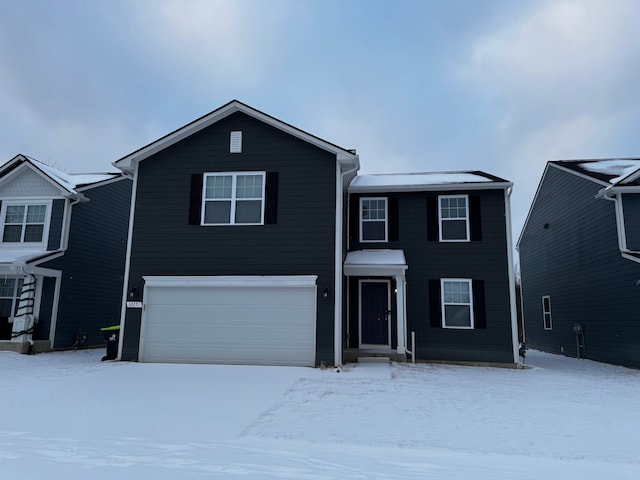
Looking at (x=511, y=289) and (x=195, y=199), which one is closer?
(x=195, y=199)

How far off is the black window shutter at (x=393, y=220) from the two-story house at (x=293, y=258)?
0.04 m

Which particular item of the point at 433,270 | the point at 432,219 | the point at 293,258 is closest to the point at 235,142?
the point at 293,258

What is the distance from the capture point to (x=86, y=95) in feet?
82.2

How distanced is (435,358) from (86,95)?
79.3 feet

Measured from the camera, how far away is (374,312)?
12484 mm

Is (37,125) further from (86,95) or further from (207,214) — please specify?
(207,214)

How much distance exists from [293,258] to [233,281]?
5.17ft

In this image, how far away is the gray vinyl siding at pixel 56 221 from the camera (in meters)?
13.6

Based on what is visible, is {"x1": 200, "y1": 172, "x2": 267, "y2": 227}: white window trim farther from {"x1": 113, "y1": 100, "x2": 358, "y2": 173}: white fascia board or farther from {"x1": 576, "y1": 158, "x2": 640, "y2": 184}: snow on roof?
{"x1": 576, "y1": 158, "x2": 640, "y2": 184}: snow on roof

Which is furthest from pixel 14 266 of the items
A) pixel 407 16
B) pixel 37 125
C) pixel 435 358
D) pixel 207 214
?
pixel 37 125

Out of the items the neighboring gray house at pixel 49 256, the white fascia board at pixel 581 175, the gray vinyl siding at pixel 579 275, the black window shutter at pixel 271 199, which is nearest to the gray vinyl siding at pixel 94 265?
the neighboring gray house at pixel 49 256

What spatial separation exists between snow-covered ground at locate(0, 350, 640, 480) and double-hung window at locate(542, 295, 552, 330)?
8.07 m

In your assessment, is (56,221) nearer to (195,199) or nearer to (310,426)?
(195,199)

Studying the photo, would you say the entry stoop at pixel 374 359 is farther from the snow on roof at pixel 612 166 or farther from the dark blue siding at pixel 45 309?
the dark blue siding at pixel 45 309
